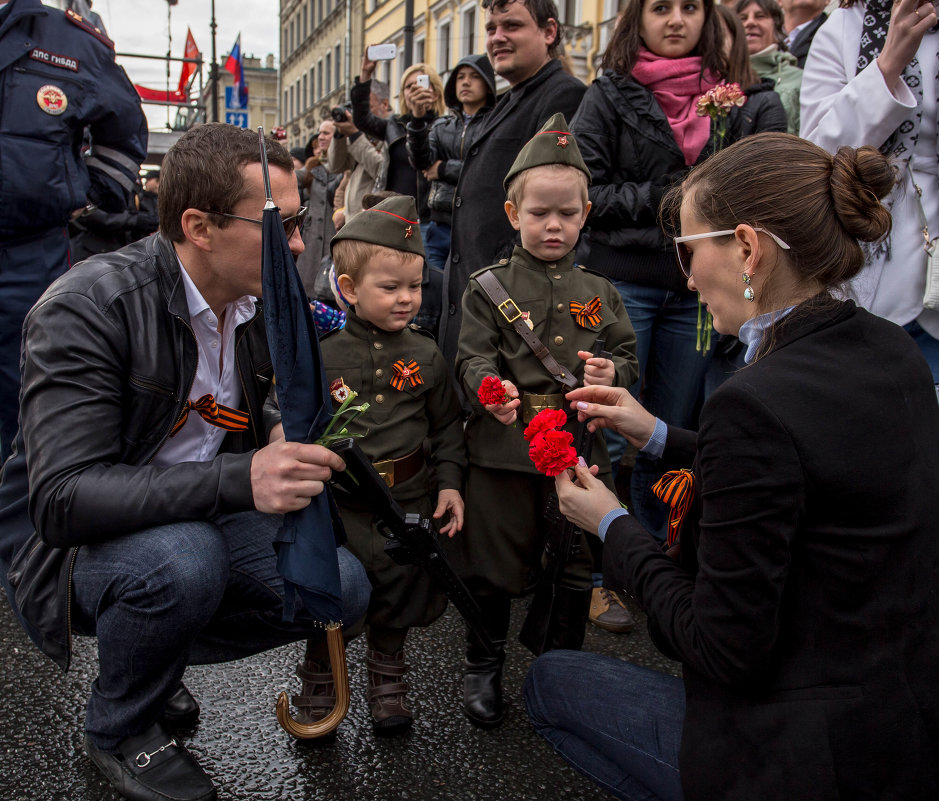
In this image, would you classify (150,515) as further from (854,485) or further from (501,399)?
(854,485)

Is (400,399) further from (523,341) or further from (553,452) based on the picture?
(553,452)

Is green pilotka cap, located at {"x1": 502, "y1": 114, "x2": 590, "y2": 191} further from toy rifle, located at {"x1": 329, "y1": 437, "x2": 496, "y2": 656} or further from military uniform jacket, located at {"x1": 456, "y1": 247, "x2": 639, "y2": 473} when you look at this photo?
toy rifle, located at {"x1": 329, "y1": 437, "x2": 496, "y2": 656}

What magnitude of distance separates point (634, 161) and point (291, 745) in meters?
2.53

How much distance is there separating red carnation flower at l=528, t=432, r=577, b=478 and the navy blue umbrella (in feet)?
1.74

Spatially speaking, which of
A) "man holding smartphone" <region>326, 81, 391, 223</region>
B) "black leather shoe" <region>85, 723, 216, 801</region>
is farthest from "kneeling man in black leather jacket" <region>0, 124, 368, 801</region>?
"man holding smartphone" <region>326, 81, 391, 223</region>

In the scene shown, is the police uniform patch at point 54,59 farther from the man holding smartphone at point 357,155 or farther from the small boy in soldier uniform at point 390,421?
the man holding smartphone at point 357,155

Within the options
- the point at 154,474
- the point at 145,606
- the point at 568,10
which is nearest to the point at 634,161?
the point at 154,474

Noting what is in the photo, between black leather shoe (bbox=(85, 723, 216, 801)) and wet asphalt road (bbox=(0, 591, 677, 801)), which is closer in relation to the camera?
black leather shoe (bbox=(85, 723, 216, 801))

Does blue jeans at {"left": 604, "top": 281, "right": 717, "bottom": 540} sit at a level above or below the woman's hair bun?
below

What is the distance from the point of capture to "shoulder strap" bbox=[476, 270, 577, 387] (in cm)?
279

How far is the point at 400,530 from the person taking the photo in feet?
7.69

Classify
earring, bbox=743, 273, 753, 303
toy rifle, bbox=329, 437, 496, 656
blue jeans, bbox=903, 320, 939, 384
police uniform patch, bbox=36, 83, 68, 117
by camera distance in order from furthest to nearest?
police uniform patch, bbox=36, 83, 68, 117 → blue jeans, bbox=903, 320, 939, 384 → toy rifle, bbox=329, 437, 496, 656 → earring, bbox=743, 273, 753, 303

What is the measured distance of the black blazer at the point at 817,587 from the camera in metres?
1.41

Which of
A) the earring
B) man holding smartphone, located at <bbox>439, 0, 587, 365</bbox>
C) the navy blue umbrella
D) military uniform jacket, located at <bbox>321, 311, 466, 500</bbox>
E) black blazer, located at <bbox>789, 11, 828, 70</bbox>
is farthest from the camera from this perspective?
black blazer, located at <bbox>789, 11, 828, 70</bbox>
